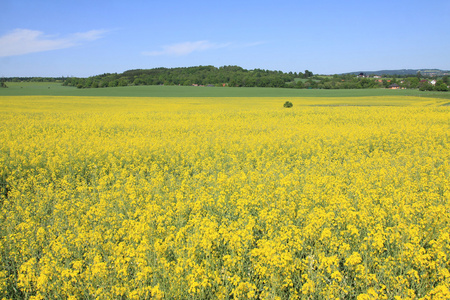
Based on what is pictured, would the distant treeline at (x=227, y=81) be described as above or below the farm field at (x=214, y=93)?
above

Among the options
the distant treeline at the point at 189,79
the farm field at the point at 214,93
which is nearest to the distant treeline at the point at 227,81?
the distant treeline at the point at 189,79

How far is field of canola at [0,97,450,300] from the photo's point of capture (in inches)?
149

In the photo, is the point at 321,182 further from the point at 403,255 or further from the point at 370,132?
the point at 370,132

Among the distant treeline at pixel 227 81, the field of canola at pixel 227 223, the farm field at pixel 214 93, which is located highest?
the distant treeline at pixel 227 81

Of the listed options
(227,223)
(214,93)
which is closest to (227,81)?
(214,93)

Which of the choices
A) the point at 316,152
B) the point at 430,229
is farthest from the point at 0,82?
the point at 430,229

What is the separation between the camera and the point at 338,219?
5285mm

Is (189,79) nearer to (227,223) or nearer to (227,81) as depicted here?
(227,81)

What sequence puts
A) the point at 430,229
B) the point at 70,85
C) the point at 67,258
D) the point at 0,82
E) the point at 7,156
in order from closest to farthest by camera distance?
1. the point at 67,258
2. the point at 430,229
3. the point at 7,156
4. the point at 0,82
5. the point at 70,85

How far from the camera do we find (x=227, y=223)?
5738 mm

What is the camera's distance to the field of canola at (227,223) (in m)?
3.77

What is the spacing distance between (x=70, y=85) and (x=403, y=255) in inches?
4262

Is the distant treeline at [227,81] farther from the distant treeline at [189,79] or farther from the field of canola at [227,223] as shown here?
the field of canola at [227,223]

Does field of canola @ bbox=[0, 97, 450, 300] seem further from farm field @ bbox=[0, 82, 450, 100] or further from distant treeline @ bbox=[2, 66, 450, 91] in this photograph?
distant treeline @ bbox=[2, 66, 450, 91]
